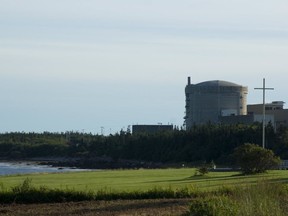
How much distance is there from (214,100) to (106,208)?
114m

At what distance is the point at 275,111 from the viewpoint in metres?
138

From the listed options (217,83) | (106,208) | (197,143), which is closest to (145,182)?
(106,208)

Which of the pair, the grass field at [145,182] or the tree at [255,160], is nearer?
the grass field at [145,182]

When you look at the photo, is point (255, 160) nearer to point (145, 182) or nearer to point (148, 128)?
point (145, 182)

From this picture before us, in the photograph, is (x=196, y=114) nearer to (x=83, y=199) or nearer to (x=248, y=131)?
(x=248, y=131)

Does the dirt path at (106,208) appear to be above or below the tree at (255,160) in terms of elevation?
below

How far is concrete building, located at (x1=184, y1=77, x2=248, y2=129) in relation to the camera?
144m

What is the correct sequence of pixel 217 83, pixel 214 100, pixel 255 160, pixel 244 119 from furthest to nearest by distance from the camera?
pixel 217 83, pixel 214 100, pixel 244 119, pixel 255 160

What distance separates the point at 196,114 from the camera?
149m

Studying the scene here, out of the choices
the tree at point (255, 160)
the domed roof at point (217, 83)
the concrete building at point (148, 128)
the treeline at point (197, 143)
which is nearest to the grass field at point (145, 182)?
the tree at point (255, 160)

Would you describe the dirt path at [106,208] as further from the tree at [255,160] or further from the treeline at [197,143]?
the treeline at [197,143]

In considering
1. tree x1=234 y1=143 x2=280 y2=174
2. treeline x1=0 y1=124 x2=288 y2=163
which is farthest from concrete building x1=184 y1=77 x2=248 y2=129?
tree x1=234 y1=143 x2=280 y2=174

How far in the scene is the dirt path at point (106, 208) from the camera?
27737 millimetres

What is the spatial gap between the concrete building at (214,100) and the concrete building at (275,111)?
7.12 ft
